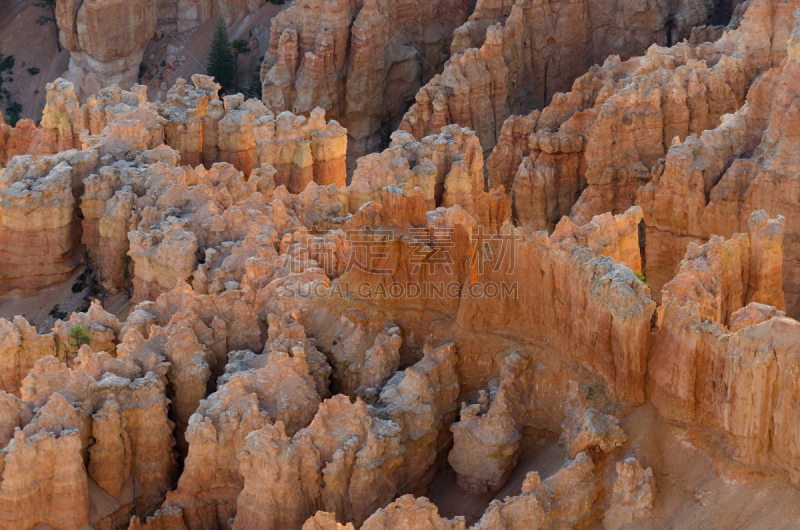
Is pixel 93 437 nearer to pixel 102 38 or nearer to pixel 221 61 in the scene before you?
pixel 221 61

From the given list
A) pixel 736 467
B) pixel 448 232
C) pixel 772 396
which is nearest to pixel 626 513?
pixel 736 467

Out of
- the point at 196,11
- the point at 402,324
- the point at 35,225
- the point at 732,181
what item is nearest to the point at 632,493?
the point at 402,324

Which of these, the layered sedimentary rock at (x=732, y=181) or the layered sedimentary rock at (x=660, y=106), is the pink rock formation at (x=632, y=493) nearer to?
the layered sedimentary rock at (x=732, y=181)

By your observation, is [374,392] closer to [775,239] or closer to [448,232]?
[448,232]

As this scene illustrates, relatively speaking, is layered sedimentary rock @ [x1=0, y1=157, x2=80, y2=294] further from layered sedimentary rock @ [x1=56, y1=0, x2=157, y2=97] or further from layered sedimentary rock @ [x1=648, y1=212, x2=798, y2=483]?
layered sedimentary rock @ [x1=56, y1=0, x2=157, y2=97]

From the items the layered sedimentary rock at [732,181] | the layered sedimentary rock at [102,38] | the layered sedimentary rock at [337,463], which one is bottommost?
the layered sedimentary rock at [337,463]

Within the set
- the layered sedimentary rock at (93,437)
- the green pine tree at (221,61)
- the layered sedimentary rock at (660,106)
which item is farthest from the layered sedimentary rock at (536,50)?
the layered sedimentary rock at (93,437)

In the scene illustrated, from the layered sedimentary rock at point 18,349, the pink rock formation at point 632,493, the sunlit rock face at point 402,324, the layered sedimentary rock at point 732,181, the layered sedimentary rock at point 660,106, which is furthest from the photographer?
the layered sedimentary rock at point 660,106
